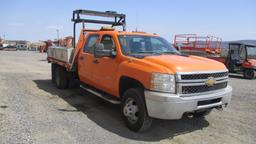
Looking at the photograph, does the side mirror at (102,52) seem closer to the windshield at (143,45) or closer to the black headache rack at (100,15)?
the windshield at (143,45)

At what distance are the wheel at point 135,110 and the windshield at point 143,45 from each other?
98 centimetres

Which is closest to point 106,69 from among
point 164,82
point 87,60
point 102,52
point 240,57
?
point 102,52

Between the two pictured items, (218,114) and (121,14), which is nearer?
(218,114)

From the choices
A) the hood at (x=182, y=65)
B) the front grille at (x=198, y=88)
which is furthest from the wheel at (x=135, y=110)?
the front grille at (x=198, y=88)

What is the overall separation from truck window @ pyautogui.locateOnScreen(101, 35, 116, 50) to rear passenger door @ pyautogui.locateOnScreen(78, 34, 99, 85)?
384mm

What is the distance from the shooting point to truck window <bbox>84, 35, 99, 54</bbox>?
729 centimetres

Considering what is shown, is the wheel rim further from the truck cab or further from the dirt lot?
the truck cab

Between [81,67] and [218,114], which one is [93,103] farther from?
[218,114]

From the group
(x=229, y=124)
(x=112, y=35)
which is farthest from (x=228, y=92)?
(x=112, y=35)

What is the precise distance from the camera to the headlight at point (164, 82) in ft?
15.6

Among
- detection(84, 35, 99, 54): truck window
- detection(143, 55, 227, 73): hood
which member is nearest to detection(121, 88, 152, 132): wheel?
detection(143, 55, 227, 73): hood

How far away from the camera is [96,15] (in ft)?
30.5

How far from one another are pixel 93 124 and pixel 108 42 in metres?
2.01

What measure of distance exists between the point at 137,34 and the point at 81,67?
1984 millimetres
